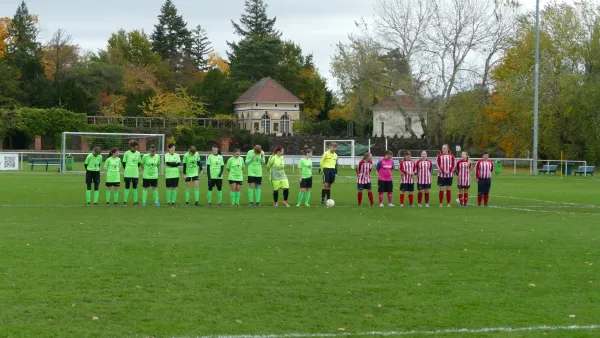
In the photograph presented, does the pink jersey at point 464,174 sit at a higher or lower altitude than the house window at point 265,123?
lower

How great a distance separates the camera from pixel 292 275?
11.1m

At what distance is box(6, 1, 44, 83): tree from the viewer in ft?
280

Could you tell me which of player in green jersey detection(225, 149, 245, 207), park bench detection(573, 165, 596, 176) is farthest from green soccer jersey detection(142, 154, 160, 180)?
park bench detection(573, 165, 596, 176)

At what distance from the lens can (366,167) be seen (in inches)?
968

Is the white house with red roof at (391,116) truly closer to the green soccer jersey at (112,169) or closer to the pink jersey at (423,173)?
the pink jersey at (423,173)

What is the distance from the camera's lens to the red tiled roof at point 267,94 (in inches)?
3698

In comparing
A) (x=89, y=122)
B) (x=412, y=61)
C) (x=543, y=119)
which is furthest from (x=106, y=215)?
(x=89, y=122)

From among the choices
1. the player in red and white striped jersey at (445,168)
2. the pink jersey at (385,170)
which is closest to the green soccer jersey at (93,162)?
the pink jersey at (385,170)

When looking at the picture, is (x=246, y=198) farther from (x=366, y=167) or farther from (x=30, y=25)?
(x=30, y=25)

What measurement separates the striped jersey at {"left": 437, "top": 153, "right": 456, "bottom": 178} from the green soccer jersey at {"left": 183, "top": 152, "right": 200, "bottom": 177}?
7324mm

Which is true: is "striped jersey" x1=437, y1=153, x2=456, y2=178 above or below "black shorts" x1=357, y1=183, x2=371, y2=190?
above

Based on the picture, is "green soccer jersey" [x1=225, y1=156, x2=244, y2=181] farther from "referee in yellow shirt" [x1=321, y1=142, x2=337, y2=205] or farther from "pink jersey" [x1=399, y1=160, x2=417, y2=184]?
"pink jersey" [x1=399, y1=160, x2=417, y2=184]

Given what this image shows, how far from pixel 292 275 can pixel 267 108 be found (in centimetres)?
8449

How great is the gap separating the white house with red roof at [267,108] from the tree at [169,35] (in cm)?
1914
